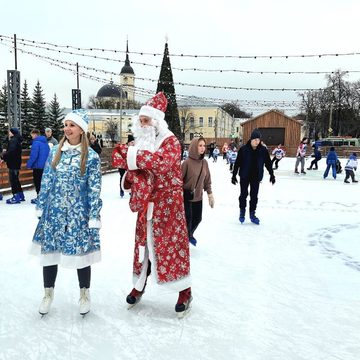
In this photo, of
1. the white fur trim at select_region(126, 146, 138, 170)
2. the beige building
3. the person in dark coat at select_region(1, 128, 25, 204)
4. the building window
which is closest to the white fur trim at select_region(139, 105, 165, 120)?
the white fur trim at select_region(126, 146, 138, 170)

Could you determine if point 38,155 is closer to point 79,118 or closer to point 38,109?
point 79,118

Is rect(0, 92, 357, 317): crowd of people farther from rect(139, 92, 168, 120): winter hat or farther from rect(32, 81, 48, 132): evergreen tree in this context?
rect(32, 81, 48, 132): evergreen tree

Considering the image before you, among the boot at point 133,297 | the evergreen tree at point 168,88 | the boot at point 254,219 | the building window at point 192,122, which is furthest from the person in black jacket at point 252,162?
the building window at point 192,122

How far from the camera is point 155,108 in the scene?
9.15 feet

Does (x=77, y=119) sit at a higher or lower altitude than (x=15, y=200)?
higher

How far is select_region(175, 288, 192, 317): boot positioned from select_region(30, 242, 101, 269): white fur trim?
0.74 meters

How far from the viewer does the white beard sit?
8.77 ft

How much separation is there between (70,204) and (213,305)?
1515 mm

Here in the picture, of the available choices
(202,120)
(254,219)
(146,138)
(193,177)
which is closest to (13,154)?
(193,177)

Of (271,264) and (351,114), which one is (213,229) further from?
(351,114)

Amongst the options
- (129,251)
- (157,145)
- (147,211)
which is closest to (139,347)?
(147,211)

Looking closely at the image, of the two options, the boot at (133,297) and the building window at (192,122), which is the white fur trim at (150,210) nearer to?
the boot at (133,297)

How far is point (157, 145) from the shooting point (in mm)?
2701

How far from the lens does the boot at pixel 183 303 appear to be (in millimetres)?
2922
